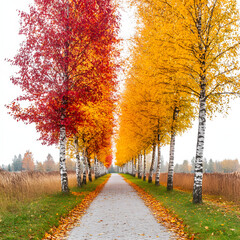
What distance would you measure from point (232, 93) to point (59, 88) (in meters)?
7.73

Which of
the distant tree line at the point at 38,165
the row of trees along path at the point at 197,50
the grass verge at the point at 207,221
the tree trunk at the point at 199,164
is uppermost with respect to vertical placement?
the row of trees along path at the point at 197,50

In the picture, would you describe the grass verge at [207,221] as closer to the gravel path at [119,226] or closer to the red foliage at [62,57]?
the gravel path at [119,226]

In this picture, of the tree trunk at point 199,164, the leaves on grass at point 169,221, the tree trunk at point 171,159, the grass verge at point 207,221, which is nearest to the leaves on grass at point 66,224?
the leaves on grass at point 169,221

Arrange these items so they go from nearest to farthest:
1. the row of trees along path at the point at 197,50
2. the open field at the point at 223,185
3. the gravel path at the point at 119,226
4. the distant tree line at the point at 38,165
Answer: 1. the gravel path at the point at 119,226
2. the row of trees along path at the point at 197,50
3. the open field at the point at 223,185
4. the distant tree line at the point at 38,165

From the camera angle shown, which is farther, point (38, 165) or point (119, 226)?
point (38, 165)

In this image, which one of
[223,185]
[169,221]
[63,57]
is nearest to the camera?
[169,221]

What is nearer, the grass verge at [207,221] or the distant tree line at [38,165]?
the grass verge at [207,221]

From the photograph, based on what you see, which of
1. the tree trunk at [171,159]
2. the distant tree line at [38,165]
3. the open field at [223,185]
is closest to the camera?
the open field at [223,185]

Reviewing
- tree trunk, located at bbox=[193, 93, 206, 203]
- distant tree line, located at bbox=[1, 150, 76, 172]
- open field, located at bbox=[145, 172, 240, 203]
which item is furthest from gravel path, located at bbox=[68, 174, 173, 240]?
distant tree line, located at bbox=[1, 150, 76, 172]

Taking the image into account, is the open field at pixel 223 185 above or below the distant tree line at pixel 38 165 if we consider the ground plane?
above

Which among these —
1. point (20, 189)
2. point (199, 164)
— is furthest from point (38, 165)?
point (199, 164)

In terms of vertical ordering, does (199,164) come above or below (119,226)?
above

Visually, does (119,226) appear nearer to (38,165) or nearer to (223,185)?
(223,185)

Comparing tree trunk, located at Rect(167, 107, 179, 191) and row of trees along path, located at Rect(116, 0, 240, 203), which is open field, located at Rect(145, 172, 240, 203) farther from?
row of trees along path, located at Rect(116, 0, 240, 203)
